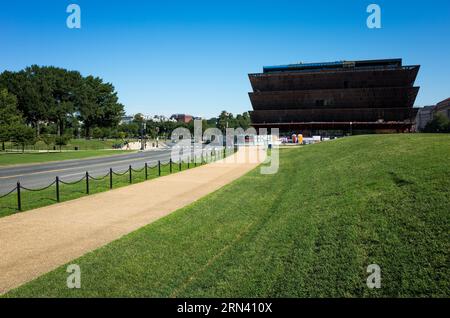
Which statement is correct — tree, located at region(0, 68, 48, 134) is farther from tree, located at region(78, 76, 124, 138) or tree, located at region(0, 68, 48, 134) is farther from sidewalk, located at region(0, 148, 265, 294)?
sidewalk, located at region(0, 148, 265, 294)

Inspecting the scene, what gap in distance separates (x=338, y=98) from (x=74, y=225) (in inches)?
3003

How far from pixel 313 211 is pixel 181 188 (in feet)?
29.3

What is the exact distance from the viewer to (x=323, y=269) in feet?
19.2

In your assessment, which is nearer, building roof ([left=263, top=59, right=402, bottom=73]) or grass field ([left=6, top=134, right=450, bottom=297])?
grass field ([left=6, top=134, right=450, bottom=297])

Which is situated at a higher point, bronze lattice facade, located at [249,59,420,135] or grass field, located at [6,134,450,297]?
bronze lattice facade, located at [249,59,420,135]

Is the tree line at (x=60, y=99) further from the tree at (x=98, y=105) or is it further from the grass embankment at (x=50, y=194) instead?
the grass embankment at (x=50, y=194)

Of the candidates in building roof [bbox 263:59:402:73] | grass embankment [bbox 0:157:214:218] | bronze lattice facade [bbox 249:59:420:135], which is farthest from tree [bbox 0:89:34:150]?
building roof [bbox 263:59:402:73]

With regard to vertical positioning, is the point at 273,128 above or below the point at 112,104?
below

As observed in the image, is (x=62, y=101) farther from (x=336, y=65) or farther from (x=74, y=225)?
(x=74, y=225)

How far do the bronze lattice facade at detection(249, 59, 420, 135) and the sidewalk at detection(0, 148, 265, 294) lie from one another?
217 feet

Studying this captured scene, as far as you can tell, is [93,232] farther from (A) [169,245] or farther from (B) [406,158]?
(B) [406,158]

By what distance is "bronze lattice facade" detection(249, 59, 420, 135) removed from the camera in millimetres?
72375
